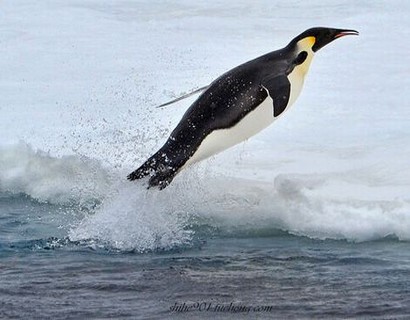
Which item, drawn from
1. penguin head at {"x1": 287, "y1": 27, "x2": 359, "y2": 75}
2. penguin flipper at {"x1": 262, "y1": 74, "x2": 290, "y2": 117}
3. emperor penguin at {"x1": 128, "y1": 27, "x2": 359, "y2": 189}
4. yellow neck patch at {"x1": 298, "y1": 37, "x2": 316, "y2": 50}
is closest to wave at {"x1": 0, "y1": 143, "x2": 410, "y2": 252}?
emperor penguin at {"x1": 128, "y1": 27, "x2": 359, "y2": 189}

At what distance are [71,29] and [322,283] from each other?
6.43 metres

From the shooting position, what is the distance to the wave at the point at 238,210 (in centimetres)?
612

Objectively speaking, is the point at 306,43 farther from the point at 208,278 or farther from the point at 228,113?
the point at 208,278

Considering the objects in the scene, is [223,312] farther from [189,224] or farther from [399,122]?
[399,122]

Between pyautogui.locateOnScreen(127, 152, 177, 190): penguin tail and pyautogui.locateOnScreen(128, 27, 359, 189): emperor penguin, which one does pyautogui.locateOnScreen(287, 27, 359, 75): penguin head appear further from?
pyautogui.locateOnScreen(127, 152, 177, 190): penguin tail

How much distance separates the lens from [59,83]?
9414 mm

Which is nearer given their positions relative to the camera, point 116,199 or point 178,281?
point 178,281

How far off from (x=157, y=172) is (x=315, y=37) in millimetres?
1500

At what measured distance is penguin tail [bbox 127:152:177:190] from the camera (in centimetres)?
628

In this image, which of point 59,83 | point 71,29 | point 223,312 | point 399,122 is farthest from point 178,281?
point 71,29

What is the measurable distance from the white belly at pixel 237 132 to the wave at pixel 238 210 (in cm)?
26

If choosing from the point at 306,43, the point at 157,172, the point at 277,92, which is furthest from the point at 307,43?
the point at 157,172

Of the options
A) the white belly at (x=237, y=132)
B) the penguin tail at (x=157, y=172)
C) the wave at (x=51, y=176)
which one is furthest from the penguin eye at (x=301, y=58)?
the wave at (x=51, y=176)

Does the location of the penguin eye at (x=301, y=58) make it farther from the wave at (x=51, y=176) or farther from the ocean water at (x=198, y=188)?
the wave at (x=51, y=176)
